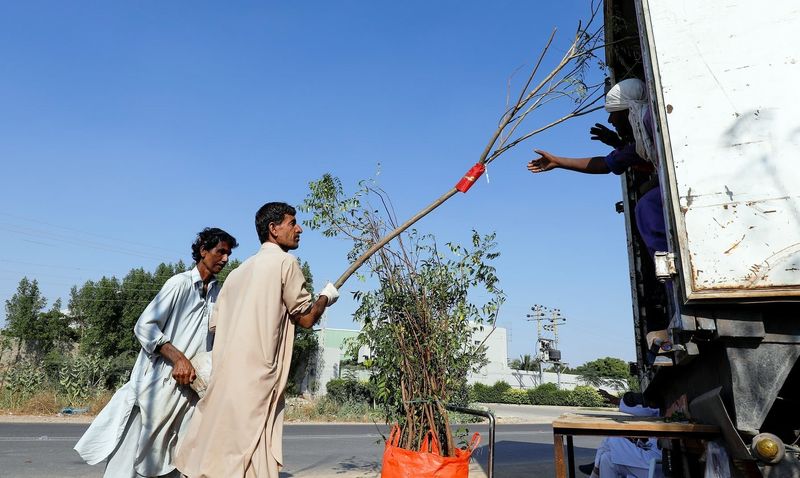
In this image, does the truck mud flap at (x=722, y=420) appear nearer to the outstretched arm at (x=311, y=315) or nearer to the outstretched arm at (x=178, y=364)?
the outstretched arm at (x=311, y=315)

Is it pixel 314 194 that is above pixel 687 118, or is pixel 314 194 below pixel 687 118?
above

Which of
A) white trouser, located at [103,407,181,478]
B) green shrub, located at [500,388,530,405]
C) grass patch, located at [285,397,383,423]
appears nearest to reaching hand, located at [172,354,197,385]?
white trouser, located at [103,407,181,478]

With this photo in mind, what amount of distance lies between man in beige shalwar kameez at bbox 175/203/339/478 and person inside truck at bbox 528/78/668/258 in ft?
5.78

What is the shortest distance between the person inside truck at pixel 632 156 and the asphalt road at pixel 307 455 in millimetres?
3242

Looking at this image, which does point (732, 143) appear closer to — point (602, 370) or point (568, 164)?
point (568, 164)

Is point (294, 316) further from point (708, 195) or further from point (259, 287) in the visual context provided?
point (708, 195)

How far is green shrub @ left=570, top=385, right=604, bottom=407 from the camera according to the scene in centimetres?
3464

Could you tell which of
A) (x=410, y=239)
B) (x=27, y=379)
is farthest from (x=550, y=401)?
(x=410, y=239)

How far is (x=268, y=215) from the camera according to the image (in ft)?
9.14

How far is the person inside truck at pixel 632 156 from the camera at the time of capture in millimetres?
2879

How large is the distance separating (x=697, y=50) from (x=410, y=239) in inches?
108

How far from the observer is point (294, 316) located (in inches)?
103

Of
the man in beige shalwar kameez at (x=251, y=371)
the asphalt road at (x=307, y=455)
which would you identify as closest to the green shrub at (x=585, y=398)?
the asphalt road at (x=307, y=455)

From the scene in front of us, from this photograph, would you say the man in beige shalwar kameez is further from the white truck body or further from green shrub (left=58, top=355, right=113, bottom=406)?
green shrub (left=58, top=355, right=113, bottom=406)
